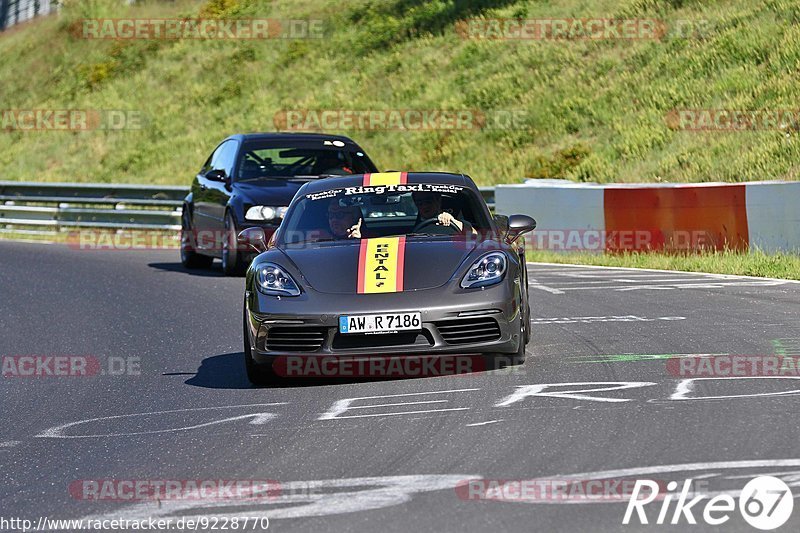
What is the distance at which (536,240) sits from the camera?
64.3 feet

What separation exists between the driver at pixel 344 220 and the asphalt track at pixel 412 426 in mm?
1169

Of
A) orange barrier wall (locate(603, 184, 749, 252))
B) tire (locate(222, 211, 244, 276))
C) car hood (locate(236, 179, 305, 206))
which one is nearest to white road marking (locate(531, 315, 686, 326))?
car hood (locate(236, 179, 305, 206))

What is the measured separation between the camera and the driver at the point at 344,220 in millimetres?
9500

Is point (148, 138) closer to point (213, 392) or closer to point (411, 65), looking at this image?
point (411, 65)

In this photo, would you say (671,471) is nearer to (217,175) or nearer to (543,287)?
(543,287)

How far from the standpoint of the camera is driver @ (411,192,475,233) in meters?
9.56

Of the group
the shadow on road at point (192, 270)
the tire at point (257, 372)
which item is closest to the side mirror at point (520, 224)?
the tire at point (257, 372)

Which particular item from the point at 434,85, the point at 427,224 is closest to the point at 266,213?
the point at 427,224

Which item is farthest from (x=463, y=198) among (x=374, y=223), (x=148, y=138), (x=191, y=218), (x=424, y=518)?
(x=148, y=138)

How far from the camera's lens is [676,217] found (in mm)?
17156

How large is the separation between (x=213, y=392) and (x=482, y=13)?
33486mm

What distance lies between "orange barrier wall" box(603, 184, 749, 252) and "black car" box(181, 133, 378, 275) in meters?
3.28

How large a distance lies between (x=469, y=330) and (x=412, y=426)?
1573 millimetres

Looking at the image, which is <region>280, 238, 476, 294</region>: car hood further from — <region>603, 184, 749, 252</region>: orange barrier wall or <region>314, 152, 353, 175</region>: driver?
<region>603, 184, 749, 252</region>: orange barrier wall
